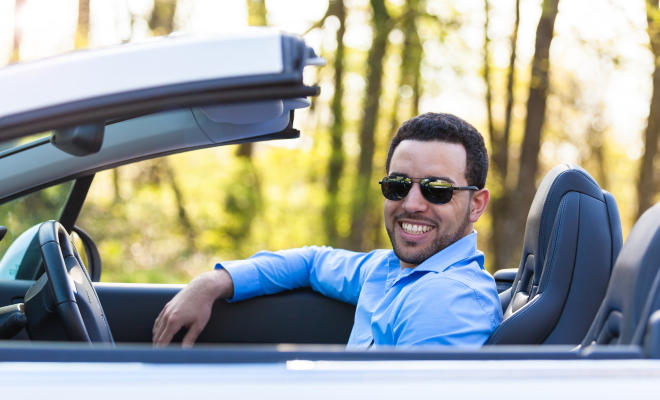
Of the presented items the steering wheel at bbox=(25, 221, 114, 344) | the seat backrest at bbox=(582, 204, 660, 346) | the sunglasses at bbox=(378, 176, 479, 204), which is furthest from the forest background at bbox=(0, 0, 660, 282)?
the seat backrest at bbox=(582, 204, 660, 346)

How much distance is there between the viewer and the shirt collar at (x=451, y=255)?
7.07ft

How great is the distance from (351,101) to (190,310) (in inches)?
447

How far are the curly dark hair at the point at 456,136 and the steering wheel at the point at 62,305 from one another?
1.16 meters

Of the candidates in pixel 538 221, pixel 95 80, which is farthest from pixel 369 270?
pixel 95 80

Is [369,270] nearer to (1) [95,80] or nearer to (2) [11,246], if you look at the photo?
(2) [11,246]

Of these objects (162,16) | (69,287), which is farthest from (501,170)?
(69,287)

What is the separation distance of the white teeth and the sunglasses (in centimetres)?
9

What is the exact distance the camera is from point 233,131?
6.57ft

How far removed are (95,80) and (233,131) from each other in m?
0.80

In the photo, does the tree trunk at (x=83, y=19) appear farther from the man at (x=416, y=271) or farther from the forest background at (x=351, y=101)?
the man at (x=416, y=271)

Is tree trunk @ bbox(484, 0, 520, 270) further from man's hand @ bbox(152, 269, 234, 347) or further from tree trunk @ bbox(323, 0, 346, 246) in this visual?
man's hand @ bbox(152, 269, 234, 347)

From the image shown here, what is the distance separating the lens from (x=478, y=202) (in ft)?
7.55

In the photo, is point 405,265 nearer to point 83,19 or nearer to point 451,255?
point 451,255

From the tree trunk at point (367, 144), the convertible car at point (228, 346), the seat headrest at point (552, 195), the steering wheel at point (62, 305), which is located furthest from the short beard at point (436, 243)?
the tree trunk at point (367, 144)
